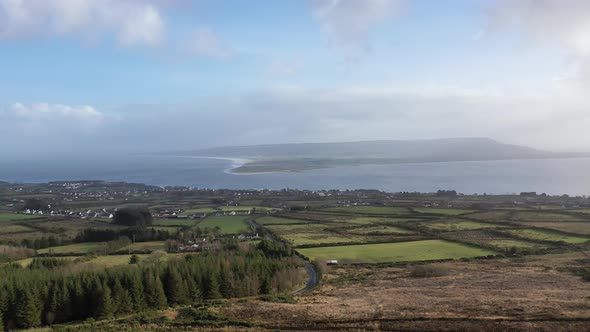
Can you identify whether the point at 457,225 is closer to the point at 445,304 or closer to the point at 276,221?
the point at 276,221

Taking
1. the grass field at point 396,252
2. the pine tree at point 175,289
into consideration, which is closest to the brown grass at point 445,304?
the pine tree at point 175,289

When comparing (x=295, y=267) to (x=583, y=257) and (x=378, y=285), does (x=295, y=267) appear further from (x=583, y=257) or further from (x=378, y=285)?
(x=583, y=257)

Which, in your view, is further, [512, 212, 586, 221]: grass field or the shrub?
[512, 212, 586, 221]: grass field

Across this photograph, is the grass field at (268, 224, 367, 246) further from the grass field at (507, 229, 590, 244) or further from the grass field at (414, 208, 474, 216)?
the grass field at (414, 208, 474, 216)

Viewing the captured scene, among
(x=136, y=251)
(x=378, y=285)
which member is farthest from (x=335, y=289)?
(x=136, y=251)

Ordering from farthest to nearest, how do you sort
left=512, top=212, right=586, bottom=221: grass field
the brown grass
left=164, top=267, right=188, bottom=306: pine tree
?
left=512, top=212, right=586, bottom=221: grass field, left=164, top=267, right=188, bottom=306: pine tree, the brown grass

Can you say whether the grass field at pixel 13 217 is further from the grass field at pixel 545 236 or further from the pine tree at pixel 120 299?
the grass field at pixel 545 236

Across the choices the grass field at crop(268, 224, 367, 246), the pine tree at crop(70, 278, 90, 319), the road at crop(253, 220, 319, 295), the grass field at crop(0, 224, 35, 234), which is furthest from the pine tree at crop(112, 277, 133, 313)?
the grass field at crop(0, 224, 35, 234)
